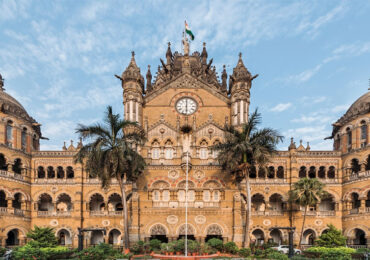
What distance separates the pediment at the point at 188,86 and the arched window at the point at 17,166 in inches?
785

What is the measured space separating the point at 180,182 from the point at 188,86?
1510cm

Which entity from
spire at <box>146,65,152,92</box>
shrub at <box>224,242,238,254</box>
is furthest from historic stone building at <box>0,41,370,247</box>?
→ spire at <box>146,65,152,92</box>

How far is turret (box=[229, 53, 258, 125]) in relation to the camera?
4491 centimetres

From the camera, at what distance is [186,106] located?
46844 mm

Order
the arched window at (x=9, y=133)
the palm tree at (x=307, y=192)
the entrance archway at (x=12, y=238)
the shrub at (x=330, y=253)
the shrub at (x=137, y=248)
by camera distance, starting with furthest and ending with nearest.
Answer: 1. the arched window at (x=9, y=133)
2. the entrance archway at (x=12, y=238)
3. the palm tree at (x=307, y=192)
4. the shrub at (x=137, y=248)
5. the shrub at (x=330, y=253)

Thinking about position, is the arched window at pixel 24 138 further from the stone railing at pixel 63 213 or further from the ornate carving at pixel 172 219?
the ornate carving at pixel 172 219

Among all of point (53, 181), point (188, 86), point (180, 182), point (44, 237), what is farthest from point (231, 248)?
point (53, 181)

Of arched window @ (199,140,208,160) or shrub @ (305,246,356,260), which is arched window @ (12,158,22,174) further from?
shrub @ (305,246,356,260)

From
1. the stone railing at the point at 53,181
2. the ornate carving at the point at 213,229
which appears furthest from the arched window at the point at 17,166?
the ornate carving at the point at 213,229

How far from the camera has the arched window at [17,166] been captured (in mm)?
42056

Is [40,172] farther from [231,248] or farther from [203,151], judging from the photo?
[231,248]

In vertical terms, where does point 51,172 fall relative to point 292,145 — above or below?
below

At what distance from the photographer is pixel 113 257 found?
28.1 metres

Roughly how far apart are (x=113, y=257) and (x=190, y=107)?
25305 mm
